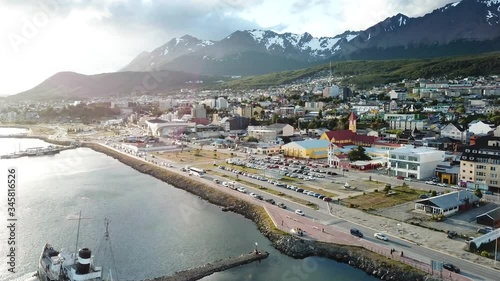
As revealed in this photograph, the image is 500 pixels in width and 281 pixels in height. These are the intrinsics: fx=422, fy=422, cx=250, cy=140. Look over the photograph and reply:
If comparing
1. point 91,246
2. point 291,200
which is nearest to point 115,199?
point 91,246

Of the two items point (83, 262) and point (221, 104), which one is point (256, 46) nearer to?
point (221, 104)

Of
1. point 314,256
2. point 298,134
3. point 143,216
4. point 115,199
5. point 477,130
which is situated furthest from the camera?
point 298,134

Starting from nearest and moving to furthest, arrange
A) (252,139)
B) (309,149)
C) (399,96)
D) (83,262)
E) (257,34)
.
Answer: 1. (83,262)
2. (309,149)
3. (252,139)
4. (399,96)
5. (257,34)

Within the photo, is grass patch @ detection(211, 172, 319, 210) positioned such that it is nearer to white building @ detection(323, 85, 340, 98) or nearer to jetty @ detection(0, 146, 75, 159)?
jetty @ detection(0, 146, 75, 159)

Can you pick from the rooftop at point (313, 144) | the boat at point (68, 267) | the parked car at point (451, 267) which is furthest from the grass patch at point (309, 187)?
the boat at point (68, 267)

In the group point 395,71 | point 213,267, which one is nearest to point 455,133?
point 213,267

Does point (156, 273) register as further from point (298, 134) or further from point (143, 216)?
point (298, 134)
